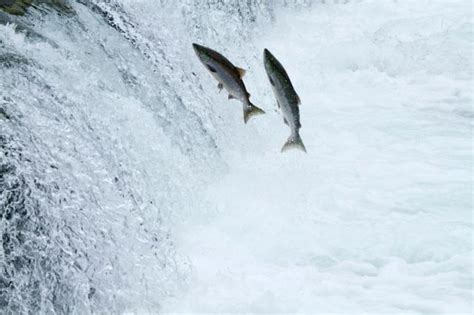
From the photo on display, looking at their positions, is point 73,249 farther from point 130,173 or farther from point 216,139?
point 216,139

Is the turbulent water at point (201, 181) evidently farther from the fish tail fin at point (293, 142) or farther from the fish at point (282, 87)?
the fish at point (282, 87)

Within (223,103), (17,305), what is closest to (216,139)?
(223,103)

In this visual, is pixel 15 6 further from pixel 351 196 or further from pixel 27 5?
pixel 351 196

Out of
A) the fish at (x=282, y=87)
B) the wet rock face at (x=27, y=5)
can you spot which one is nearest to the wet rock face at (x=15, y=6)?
the wet rock face at (x=27, y=5)

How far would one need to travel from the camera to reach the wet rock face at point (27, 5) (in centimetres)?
422

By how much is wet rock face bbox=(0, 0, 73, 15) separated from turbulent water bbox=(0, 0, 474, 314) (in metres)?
0.03

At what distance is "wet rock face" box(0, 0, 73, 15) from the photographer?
13.8 feet

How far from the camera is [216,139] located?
4.65 metres

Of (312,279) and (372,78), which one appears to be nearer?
(312,279)

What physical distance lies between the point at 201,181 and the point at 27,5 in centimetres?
141

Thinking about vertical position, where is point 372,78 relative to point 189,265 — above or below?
above

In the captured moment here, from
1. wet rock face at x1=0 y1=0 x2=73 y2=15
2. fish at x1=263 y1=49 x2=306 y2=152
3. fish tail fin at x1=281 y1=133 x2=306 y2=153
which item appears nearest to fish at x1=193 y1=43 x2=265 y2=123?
fish at x1=263 y1=49 x2=306 y2=152

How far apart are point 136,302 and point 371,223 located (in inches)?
57.1

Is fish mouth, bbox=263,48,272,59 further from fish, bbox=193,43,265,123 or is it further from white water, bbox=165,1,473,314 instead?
white water, bbox=165,1,473,314
